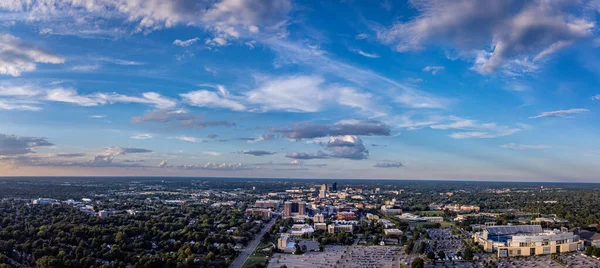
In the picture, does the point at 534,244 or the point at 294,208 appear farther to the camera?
the point at 294,208

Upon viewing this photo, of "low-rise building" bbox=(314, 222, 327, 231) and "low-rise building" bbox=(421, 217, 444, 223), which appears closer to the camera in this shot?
"low-rise building" bbox=(314, 222, 327, 231)

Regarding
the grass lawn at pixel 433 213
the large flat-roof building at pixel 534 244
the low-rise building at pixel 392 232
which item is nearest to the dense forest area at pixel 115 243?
the low-rise building at pixel 392 232

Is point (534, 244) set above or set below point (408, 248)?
above

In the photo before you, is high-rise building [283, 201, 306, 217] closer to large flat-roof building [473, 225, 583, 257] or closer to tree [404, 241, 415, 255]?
tree [404, 241, 415, 255]

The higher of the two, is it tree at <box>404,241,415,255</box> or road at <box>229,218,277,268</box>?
tree at <box>404,241,415,255</box>

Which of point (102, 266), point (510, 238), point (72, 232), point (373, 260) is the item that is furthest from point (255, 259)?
point (510, 238)

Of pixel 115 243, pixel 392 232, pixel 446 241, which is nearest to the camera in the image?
pixel 115 243

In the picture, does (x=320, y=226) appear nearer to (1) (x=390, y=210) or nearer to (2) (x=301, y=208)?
(2) (x=301, y=208)

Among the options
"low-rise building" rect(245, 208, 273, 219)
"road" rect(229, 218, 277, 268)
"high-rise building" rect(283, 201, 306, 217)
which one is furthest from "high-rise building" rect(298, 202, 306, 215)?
"road" rect(229, 218, 277, 268)

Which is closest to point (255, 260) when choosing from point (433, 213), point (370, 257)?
point (370, 257)

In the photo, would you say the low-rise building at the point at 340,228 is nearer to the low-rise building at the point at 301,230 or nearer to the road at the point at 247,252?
the low-rise building at the point at 301,230

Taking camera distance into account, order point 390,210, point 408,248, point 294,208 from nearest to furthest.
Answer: point 408,248 < point 294,208 < point 390,210
